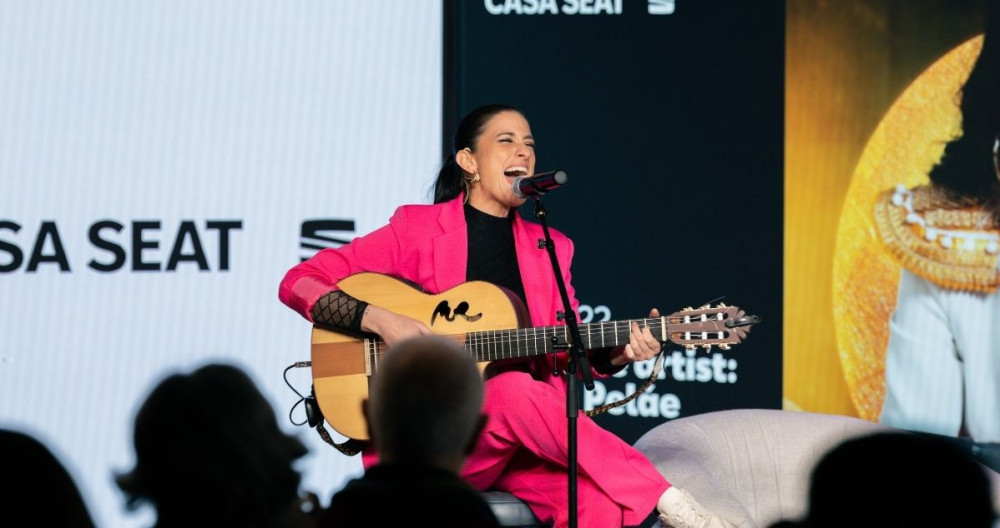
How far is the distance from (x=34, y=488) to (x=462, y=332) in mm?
2235

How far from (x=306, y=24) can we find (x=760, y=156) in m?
2.08

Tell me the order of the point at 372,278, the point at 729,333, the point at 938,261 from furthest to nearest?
1. the point at 938,261
2. the point at 372,278
3. the point at 729,333

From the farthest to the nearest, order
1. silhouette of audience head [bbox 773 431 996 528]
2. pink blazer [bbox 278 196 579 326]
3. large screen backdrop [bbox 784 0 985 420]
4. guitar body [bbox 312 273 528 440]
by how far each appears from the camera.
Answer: large screen backdrop [bbox 784 0 985 420]
pink blazer [bbox 278 196 579 326]
guitar body [bbox 312 273 528 440]
silhouette of audience head [bbox 773 431 996 528]

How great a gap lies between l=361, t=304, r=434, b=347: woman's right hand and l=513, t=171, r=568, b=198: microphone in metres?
0.51

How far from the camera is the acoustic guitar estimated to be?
3768 mm

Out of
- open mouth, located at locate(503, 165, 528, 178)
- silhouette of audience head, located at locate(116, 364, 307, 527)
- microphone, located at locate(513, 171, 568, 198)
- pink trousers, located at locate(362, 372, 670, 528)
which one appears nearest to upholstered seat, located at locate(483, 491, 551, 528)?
pink trousers, located at locate(362, 372, 670, 528)

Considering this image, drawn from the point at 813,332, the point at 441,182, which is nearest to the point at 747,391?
the point at 813,332

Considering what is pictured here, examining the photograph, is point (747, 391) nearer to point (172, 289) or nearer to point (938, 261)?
point (938, 261)

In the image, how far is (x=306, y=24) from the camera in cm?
564

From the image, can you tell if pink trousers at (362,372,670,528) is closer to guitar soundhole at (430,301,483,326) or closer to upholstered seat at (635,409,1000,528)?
guitar soundhole at (430,301,483,326)

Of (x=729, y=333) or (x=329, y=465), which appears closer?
(x=729, y=333)

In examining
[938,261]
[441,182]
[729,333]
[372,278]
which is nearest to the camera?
[729,333]

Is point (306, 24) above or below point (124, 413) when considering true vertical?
above

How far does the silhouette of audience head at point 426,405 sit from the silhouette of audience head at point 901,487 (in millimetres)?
654
